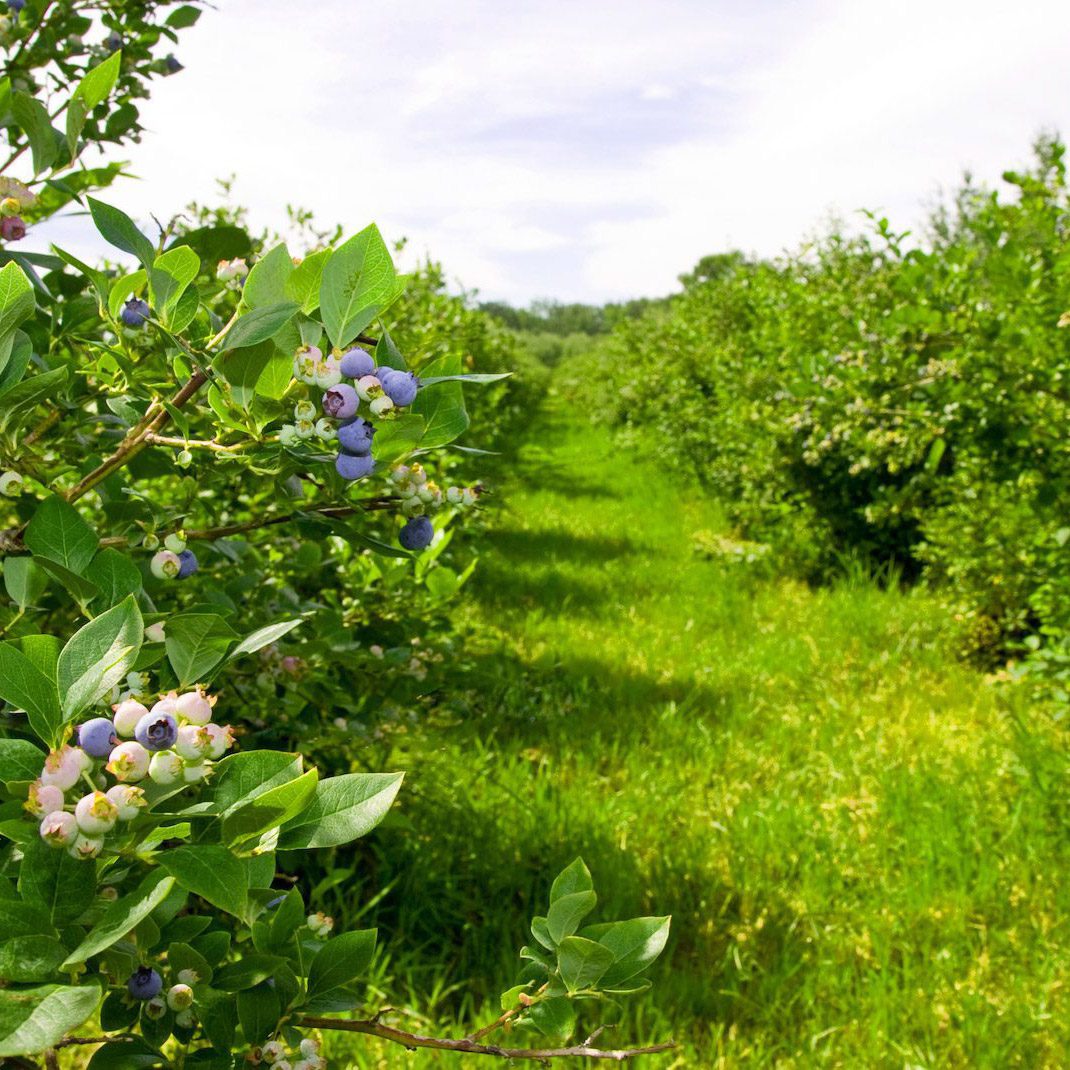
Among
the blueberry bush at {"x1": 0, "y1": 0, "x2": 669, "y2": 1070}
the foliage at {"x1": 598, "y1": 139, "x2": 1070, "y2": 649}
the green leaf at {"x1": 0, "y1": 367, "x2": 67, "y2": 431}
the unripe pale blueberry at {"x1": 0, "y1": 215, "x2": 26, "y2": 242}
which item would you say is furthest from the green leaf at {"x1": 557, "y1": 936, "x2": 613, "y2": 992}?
the foliage at {"x1": 598, "y1": 139, "x2": 1070, "y2": 649}

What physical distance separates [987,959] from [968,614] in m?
2.11

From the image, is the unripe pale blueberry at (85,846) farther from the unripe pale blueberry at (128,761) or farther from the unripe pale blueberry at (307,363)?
the unripe pale blueberry at (307,363)

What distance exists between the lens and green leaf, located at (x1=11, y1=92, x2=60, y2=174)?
939 millimetres

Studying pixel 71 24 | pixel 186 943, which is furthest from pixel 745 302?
pixel 186 943

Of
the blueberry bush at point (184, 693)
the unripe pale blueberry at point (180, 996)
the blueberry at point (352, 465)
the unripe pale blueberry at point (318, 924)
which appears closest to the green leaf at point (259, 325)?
the blueberry bush at point (184, 693)

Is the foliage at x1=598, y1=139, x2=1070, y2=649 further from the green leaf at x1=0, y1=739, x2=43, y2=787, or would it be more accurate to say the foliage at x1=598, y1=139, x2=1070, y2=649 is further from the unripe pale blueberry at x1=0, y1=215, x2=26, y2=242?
the green leaf at x1=0, y1=739, x2=43, y2=787

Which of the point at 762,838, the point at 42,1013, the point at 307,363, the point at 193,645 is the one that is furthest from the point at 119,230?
the point at 762,838

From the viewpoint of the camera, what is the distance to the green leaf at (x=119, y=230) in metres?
0.72

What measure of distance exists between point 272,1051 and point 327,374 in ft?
1.64

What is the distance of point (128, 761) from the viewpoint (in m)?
0.51

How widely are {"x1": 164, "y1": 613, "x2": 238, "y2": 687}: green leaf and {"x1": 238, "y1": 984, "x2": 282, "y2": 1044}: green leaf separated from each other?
241 mm

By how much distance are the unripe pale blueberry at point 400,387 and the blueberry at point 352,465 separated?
5 cm

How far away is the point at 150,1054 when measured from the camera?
0.68 meters

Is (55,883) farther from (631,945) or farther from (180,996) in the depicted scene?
(631,945)
